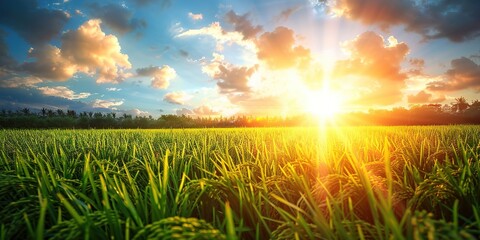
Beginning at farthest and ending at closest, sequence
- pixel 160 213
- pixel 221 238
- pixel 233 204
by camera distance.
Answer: pixel 233 204 → pixel 160 213 → pixel 221 238

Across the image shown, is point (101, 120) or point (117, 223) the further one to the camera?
point (101, 120)

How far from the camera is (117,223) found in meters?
1.31

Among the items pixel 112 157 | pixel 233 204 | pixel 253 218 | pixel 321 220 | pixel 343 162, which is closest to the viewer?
pixel 321 220

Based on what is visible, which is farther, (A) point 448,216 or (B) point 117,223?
(A) point 448,216

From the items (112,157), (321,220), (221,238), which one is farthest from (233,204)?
(112,157)

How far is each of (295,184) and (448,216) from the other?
34.0 inches

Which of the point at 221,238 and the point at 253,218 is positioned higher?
the point at 221,238

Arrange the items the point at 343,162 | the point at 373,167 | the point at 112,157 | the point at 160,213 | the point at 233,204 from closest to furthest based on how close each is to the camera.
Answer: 1. the point at 160,213
2. the point at 233,204
3. the point at 373,167
4. the point at 343,162
5. the point at 112,157

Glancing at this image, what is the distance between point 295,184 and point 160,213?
91 cm

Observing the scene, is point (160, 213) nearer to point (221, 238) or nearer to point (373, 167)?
point (221, 238)

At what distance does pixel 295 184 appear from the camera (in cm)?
203

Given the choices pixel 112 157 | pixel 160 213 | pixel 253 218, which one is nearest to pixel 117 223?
pixel 160 213

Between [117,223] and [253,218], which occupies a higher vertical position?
[117,223]

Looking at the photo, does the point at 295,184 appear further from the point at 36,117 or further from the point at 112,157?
the point at 36,117
